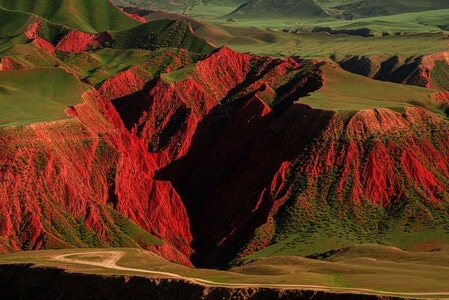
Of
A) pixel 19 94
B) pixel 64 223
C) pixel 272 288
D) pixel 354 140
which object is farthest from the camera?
pixel 19 94

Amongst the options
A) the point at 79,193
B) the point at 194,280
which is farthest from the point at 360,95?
the point at 194,280

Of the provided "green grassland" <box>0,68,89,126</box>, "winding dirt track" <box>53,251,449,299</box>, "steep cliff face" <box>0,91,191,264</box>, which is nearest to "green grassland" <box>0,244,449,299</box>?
"winding dirt track" <box>53,251,449,299</box>

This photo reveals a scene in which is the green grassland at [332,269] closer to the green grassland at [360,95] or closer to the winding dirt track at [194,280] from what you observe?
the winding dirt track at [194,280]

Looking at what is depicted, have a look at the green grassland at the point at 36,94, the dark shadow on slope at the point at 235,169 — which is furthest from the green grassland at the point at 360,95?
the green grassland at the point at 36,94

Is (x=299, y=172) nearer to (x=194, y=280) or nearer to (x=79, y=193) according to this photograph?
(x=79, y=193)

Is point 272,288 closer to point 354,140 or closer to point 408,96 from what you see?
point 354,140

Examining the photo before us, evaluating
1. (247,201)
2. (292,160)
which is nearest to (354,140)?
(292,160)
